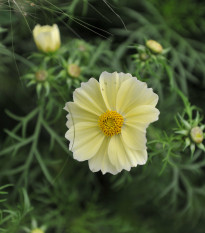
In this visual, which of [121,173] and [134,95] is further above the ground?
[134,95]

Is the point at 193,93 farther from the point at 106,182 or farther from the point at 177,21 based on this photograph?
the point at 106,182

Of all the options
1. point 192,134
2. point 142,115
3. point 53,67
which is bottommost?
point 53,67

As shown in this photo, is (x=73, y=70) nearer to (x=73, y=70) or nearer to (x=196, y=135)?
(x=73, y=70)

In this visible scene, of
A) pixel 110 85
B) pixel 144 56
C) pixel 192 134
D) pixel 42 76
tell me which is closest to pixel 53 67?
pixel 42 76

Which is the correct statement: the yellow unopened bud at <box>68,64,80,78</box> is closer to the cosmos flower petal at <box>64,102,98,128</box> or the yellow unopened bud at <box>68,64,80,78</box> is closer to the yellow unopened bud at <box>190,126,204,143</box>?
the cosmos flower petal at <box>64,102,98,128</box>

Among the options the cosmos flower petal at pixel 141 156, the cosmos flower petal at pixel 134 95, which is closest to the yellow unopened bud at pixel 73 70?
the cosmos flower petal at pixel 134 95

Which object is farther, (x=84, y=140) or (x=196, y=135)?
(x=196, y=135)

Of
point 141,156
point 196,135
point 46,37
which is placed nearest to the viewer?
point 141,156
